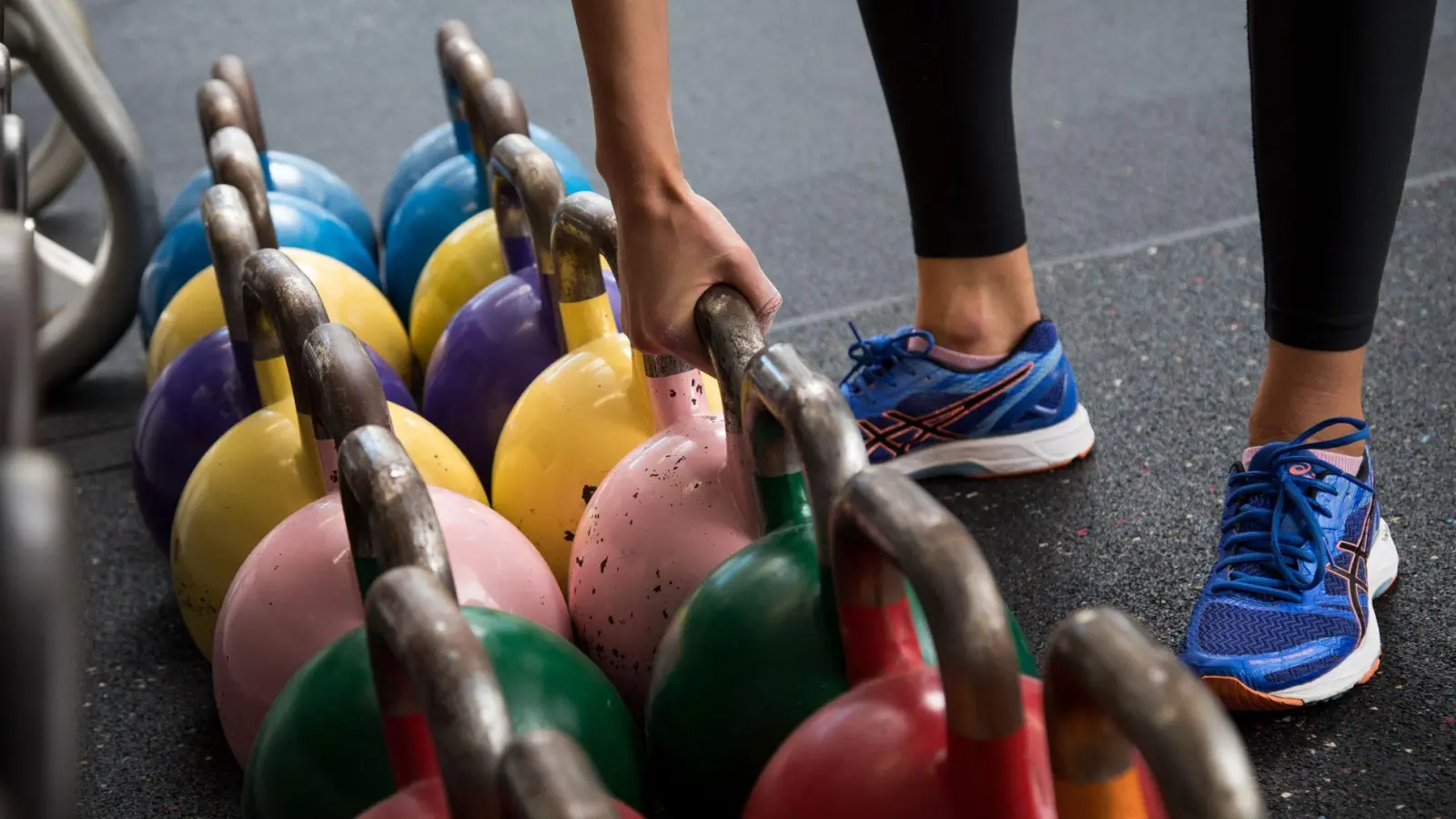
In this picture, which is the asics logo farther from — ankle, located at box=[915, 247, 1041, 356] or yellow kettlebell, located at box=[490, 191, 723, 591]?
yellow kettlebell, located at box=[490, 191, 723, 591]

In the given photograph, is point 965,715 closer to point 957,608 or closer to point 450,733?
point 957,608

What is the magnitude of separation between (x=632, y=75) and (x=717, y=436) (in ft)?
0.90

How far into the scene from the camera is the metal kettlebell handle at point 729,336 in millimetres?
943

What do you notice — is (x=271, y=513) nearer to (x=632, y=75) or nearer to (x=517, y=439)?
(x=517, y=439)

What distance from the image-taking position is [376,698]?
82 centimetres

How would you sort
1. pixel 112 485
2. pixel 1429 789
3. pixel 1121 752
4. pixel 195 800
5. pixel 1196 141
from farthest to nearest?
pixel 1196 141 → pixel 112 485 → pixel 195 800 → pixel 1429 789 → pixel 1121 752

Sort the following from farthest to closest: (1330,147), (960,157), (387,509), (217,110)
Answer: (217,110), (960,157), (1330,147), (387,509)

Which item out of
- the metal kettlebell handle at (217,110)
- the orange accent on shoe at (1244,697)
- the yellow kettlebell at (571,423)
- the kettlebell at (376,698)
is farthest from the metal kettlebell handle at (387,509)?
the metal kettlebell handle at (217,110)

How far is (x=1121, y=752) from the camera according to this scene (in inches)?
24.2

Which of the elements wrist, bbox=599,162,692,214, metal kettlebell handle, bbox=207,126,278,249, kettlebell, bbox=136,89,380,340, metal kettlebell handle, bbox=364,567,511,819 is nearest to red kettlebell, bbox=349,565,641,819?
metal kettlebell handle, bbox=364,567,511,819

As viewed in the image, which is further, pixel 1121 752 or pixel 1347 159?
pixel 1347 159

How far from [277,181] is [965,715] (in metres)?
1.46

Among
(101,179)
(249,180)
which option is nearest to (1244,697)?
(249,180)

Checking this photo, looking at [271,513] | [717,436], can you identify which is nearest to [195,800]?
[271,513]
